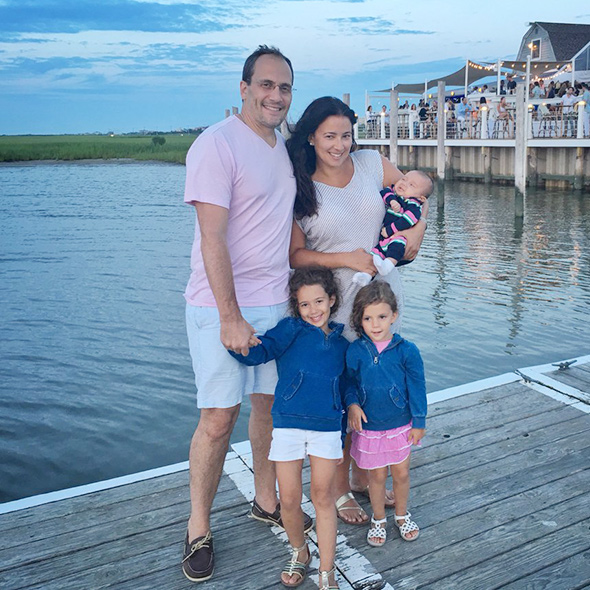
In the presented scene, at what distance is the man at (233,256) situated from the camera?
8.77ft

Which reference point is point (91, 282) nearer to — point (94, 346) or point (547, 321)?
point (94, 346)

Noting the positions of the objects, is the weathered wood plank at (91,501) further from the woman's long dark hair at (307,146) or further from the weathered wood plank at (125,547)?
the woman's long dark hair at (307,146)

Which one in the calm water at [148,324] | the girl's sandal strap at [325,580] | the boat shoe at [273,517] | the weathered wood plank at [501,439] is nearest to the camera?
the girl's sandal strap at [325,580]

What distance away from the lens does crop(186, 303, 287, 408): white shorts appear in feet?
9.28

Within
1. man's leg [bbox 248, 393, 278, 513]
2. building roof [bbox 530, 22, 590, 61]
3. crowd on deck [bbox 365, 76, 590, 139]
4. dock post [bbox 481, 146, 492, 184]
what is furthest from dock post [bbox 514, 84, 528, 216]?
building roof [bbox 530, 22, 590, 61]

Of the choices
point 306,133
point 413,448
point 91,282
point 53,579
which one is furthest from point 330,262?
point 91,282

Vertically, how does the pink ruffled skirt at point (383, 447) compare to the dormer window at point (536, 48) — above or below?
below

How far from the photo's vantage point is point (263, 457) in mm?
3219

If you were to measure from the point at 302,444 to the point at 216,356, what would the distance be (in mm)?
490

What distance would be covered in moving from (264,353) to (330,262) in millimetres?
514

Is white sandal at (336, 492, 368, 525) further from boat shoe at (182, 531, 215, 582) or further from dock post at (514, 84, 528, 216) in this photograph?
dock post at (514, 84, 528, 216)

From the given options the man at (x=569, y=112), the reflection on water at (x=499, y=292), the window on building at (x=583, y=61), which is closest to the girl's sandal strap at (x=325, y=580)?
the reflection on water at (x=499, y=292)

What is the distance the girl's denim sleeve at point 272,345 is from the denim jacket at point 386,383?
0.28 m

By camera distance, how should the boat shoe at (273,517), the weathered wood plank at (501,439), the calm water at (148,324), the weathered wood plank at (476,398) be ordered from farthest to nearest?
1. the calm water at (148,324)
2. the weathered wood plank at (476,398)
3. the weathered wood plank at (501,439)
4. the boat shoe at (273,517)
